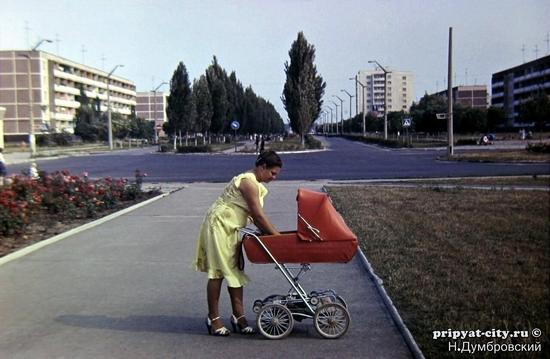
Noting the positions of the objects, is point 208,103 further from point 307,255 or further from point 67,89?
point 307,255

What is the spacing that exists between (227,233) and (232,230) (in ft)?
0.16

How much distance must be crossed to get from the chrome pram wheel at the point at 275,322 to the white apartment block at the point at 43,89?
7712 centimetres

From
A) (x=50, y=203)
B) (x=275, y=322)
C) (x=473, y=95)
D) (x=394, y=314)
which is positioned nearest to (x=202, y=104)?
(x=50, y=203)

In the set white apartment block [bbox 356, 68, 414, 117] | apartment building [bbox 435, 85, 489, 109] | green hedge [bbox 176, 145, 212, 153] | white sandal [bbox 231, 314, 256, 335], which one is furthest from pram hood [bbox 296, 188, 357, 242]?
white apartment block [bbox 356, 68, 414, 117]

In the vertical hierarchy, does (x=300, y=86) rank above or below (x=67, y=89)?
below

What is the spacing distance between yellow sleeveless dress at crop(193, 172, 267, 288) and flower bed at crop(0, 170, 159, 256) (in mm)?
5493

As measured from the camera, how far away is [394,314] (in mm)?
5676

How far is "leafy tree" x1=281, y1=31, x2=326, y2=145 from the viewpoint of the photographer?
59.2 m

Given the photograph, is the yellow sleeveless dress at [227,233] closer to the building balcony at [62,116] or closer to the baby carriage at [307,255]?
the baby carriage at [307,255]

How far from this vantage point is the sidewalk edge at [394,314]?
4.69 meters

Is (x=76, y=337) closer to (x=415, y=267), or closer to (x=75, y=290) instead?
(x=75, y=290)

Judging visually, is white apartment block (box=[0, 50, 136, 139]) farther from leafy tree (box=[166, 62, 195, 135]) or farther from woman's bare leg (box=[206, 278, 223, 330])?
woman's bare leg (box=[206, 278, 223, 330])

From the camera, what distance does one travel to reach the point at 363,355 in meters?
4.85

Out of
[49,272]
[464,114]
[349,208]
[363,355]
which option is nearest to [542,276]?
[363,355]
